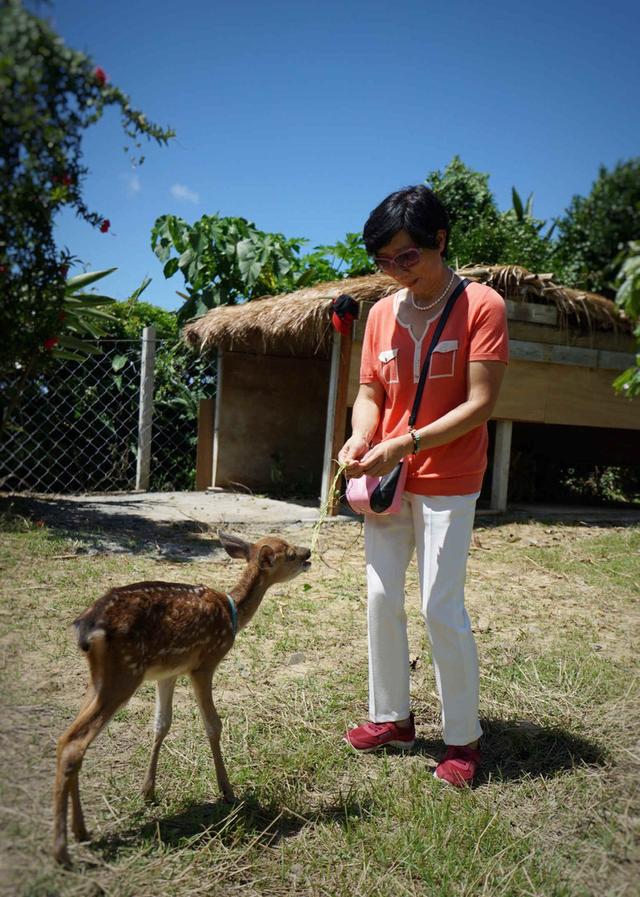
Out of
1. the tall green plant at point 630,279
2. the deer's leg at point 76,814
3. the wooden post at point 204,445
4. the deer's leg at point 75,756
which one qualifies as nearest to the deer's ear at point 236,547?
the deer's leg at point 75,756

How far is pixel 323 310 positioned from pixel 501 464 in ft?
9.79

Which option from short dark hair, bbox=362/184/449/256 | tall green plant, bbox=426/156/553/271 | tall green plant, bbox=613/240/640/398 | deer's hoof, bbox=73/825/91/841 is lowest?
deer's hoof, bbox=73/825/91/841

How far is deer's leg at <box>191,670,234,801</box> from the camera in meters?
2.98

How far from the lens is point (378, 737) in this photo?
11.5 ft

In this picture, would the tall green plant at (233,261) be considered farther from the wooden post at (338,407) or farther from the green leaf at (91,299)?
the green leaf at (91,299)

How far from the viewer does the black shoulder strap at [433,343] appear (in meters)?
3.27

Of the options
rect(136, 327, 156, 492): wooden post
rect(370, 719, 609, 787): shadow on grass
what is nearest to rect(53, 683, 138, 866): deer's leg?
rect(370, 719, 609, 787): shadow on grass

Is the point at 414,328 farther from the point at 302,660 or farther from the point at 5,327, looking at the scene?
the point at 302,660

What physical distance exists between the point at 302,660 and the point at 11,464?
533 cm

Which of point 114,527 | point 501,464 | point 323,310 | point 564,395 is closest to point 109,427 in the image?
point 114,527

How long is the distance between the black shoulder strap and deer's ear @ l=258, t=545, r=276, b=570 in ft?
2.91

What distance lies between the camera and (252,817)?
290cm

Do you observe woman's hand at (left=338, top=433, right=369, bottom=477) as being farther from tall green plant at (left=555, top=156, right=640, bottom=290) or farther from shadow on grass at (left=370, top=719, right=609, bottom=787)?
tall green plant at (left=555, top=156, right=640, bottom=290)

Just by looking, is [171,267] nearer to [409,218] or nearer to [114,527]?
[114,527]
